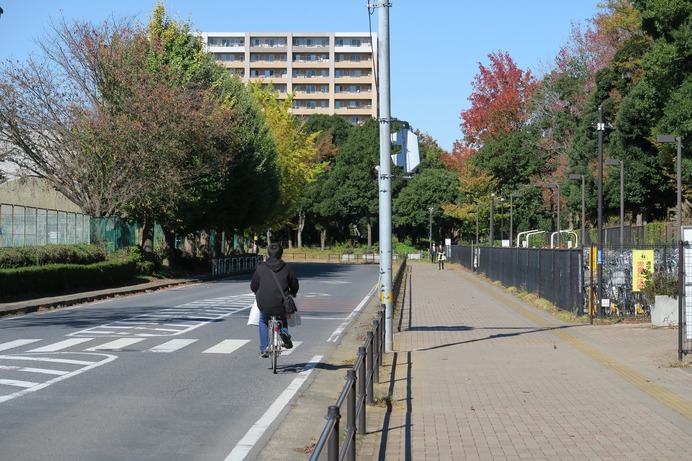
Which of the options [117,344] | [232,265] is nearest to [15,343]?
[117,344]

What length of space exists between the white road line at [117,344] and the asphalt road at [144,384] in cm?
2

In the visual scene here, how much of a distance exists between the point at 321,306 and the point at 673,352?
14.3 m

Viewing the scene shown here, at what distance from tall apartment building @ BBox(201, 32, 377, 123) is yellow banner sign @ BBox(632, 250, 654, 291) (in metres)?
117

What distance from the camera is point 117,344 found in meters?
16.9

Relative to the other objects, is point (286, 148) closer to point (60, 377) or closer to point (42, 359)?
point (42, 359)

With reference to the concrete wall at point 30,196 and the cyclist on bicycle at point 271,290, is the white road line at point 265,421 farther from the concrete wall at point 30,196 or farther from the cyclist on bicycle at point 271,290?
the concrete wall at point 30,196

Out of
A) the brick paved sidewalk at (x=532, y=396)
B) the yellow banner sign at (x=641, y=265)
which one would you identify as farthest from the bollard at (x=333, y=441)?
the yellow banner sign at (x=641, y=265)

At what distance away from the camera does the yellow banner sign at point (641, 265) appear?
2258 cm

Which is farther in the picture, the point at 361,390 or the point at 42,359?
the point at 42,359

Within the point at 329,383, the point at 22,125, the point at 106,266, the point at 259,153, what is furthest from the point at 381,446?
the point at 259,153

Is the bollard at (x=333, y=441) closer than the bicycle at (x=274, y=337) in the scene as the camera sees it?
Yes

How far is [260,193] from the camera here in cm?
5638

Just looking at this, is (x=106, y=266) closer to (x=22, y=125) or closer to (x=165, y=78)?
(x=22, y=125)

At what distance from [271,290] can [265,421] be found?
141 inches
